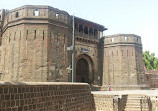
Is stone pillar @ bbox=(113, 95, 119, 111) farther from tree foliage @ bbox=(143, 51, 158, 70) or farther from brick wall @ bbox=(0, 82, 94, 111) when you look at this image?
tree foliage @ bbox=(143, 51, 158, 70)

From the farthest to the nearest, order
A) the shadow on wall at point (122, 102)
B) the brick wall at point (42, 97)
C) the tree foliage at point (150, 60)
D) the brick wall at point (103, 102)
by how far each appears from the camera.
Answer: the tree foliage at point (150, 60), the shadow on wall at point (122, 102), the brick wall at point (103, 102), the brick wall at point (42, 97)

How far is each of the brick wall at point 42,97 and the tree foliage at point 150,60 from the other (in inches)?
1348

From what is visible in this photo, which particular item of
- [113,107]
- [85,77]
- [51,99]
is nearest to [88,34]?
[85,77]

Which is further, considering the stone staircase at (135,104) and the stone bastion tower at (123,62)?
the stone bastion tower at (123,62)

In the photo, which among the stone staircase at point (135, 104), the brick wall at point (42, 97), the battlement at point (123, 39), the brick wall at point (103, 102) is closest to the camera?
the brick wall at point (42, 97)

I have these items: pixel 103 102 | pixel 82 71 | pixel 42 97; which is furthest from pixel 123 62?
pixel 42 97

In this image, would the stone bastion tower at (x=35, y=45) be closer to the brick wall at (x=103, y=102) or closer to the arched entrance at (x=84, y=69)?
the arched entrance at (x=84, y=69)

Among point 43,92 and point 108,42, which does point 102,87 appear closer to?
point 108,42

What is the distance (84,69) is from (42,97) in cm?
1468

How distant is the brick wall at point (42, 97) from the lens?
4.91 metres

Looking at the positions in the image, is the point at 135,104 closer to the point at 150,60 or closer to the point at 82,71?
the point at 82,71

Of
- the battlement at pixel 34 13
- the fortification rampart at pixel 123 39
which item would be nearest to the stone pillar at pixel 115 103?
the battlement at pixel 34 13

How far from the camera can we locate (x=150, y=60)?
133 ft

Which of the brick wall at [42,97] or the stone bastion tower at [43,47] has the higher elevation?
the stone bastion tower at [43,47]
